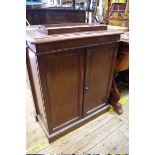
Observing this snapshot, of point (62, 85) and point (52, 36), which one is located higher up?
point (52, 36)

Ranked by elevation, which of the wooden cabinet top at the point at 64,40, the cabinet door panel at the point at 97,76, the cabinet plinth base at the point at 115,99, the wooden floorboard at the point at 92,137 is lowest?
the wooden floorboard at the point at 92,137

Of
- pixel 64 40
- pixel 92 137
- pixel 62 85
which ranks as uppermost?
pixel 64 40

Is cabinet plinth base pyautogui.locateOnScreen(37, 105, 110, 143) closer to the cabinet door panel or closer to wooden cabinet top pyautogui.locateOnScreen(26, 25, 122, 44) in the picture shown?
the cabinet door panel

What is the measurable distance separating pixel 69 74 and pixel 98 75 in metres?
0.36

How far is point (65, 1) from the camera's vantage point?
2371mm

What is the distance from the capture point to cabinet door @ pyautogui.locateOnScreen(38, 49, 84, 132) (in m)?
1.03

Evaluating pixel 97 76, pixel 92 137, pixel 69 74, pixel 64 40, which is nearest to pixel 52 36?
pixel 64 40

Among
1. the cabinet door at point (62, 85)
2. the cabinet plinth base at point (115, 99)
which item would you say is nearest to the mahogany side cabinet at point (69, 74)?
the cabinet door at point (62, 85)

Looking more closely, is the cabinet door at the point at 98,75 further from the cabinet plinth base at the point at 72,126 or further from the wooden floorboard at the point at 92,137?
the wooden floorboard at the point at 92,137

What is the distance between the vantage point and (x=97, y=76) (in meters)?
1.39

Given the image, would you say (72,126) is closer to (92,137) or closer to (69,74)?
(92,137)

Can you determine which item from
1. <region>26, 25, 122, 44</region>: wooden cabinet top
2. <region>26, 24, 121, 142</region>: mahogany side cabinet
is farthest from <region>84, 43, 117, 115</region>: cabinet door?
<region>26, 25, 122, 44</region>: wooden cabinet top

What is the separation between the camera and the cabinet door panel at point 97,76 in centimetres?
125
